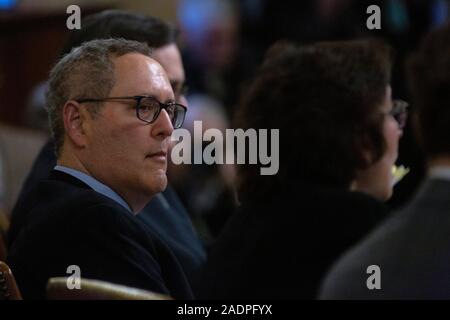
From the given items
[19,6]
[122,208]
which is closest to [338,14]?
[19,6]

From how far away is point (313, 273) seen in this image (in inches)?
70.8

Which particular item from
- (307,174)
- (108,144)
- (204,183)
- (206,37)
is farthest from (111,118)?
(206,37)

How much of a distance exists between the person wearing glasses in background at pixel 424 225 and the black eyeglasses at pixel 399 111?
24.1 inches

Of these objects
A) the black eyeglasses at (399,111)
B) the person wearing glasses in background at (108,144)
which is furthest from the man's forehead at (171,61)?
the black eyeglasses at (399,111)

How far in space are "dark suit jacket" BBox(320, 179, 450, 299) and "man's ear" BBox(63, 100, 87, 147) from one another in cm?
70

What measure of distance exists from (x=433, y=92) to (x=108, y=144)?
752mm

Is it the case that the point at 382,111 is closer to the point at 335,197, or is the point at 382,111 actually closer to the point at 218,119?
the point at 335,197

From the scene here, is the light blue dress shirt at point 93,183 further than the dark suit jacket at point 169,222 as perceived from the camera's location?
No

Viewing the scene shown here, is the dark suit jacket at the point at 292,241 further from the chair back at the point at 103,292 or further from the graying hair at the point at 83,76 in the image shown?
the graying hair at the point at 83,76

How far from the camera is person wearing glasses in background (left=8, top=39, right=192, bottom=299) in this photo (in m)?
1.90

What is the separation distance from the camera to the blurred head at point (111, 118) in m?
1.98

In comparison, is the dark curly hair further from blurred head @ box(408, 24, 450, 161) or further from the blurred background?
the blurred background

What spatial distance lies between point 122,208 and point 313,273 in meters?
0.38

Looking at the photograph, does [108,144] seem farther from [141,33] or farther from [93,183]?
[141,33]
